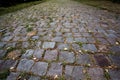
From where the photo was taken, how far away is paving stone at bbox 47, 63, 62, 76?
7.11 feet

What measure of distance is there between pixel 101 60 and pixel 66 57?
692mm

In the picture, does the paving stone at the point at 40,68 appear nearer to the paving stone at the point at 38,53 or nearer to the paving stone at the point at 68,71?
the paving stone at the point at 38,53

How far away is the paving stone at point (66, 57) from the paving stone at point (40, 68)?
37cm

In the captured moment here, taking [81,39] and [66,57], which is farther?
[81,39]

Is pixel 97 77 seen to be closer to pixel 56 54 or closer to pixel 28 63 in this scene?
pixel 56 54

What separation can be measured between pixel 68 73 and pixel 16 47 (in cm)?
163

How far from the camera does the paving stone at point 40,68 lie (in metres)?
2.19

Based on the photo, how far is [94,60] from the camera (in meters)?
2.50

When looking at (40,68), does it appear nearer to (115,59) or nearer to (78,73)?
(78,73)

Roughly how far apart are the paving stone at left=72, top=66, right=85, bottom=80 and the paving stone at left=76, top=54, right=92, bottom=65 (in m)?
0.18

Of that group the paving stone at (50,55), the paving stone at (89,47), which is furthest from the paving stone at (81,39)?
the paving stone at (50,55)

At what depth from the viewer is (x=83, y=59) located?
255 cm

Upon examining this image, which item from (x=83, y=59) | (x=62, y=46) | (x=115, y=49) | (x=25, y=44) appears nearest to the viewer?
(x=83, y=59)

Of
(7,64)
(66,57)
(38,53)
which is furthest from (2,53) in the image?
(66,57)
